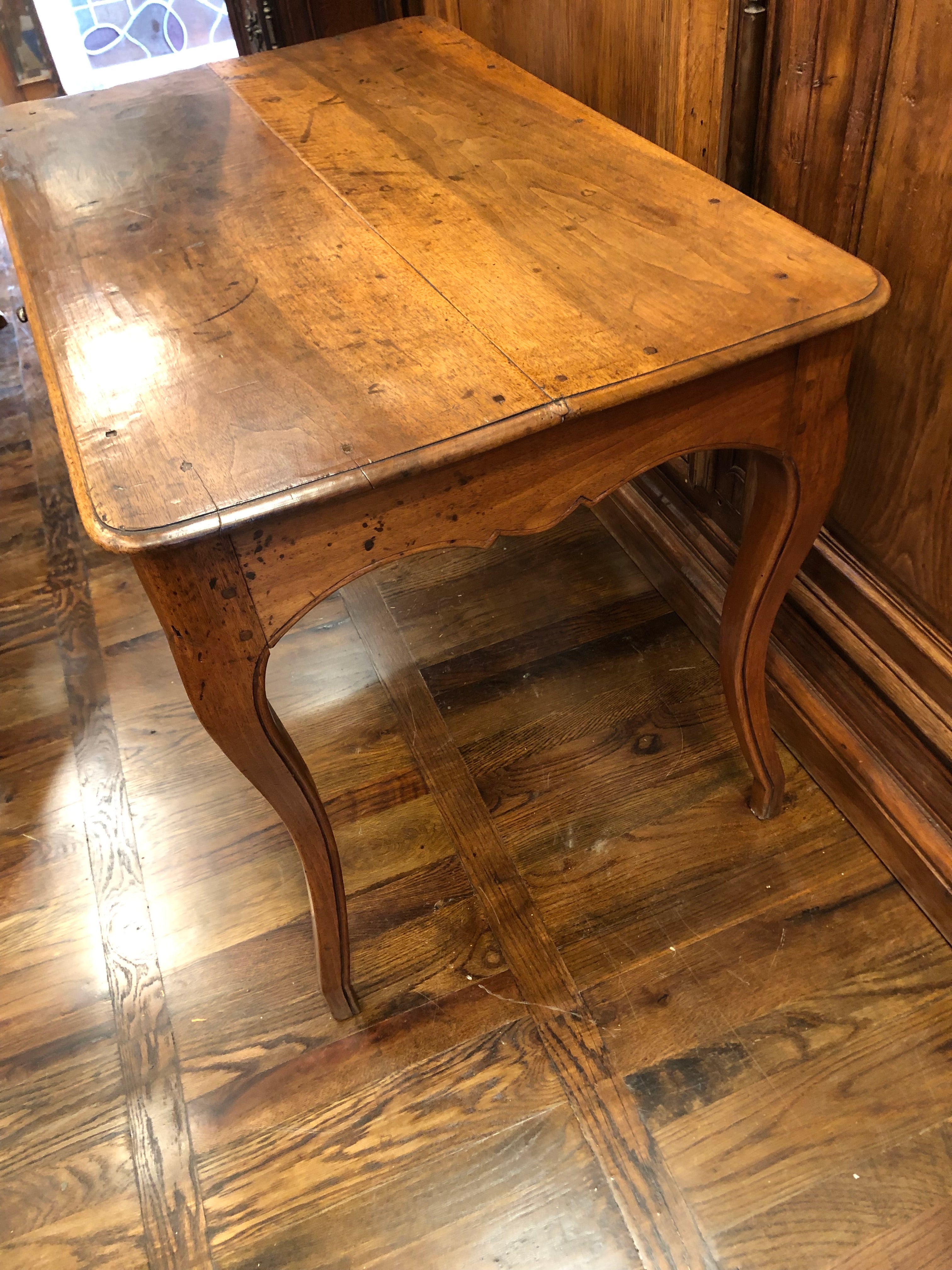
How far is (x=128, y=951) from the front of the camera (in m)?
1.14

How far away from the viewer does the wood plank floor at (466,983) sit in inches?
35.4

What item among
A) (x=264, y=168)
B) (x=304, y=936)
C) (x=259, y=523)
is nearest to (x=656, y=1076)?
(x=304, y=936)

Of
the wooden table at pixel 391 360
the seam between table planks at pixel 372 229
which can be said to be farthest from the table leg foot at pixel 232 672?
the seam between table planks at pixel 372 229

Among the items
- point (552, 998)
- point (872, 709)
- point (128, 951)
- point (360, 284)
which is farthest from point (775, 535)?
point (128, 951)

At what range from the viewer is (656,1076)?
0.97 metres

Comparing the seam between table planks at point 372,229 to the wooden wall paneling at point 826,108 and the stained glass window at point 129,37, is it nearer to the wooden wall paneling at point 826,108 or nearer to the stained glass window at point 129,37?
the wooden wall paneling at point 826,108

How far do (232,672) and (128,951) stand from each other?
588 mm

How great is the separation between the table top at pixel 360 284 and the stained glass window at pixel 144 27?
2.41 m

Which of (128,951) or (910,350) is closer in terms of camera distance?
(910,350)

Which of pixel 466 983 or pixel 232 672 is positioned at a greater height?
pixel 232 672

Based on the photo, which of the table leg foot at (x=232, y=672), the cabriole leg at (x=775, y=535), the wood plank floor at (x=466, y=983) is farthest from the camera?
the wood plank floor at (x=466, y=983)

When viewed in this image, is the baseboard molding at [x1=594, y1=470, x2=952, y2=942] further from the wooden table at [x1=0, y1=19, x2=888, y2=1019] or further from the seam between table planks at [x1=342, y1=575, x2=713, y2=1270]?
the seam between table planks at [x1=342, y1=575, x2=713, y2=1270]

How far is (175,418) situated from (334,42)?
0.93m

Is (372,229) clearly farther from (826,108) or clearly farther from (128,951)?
(128,951)
